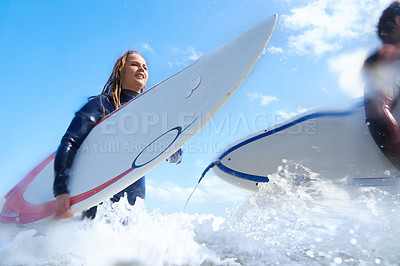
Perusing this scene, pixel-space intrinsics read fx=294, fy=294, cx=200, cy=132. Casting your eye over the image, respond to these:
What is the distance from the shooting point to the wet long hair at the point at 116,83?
1923 mm

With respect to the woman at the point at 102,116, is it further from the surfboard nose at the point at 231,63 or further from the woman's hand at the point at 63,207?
the surfboard nose at the point at 231,63

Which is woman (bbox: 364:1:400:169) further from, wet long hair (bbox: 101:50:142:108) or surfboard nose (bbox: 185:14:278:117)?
wet long hair (bbox: 101:50:142:108)

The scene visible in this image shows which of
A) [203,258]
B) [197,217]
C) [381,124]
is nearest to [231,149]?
[381,124]

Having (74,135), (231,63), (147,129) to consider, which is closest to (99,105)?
(74,135)

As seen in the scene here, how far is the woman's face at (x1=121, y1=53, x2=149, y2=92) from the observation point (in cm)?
198

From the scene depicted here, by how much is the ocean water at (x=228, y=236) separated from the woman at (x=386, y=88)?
1.45 ft

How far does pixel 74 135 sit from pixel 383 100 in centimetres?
204

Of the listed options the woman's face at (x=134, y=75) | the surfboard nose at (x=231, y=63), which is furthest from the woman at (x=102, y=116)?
the surfboard nose at (x=231, y=63)

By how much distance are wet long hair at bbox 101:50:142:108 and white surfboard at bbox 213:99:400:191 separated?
4.77 feet

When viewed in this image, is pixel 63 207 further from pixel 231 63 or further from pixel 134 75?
pixel 231 63

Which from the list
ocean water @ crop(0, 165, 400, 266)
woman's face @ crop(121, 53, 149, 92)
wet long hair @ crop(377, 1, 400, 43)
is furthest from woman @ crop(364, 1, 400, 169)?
woman's face @ crop(121, 53, 149, 92)

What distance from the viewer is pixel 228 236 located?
1370mm

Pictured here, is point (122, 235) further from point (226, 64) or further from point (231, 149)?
point (231, 149)

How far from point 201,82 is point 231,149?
5.38ft
